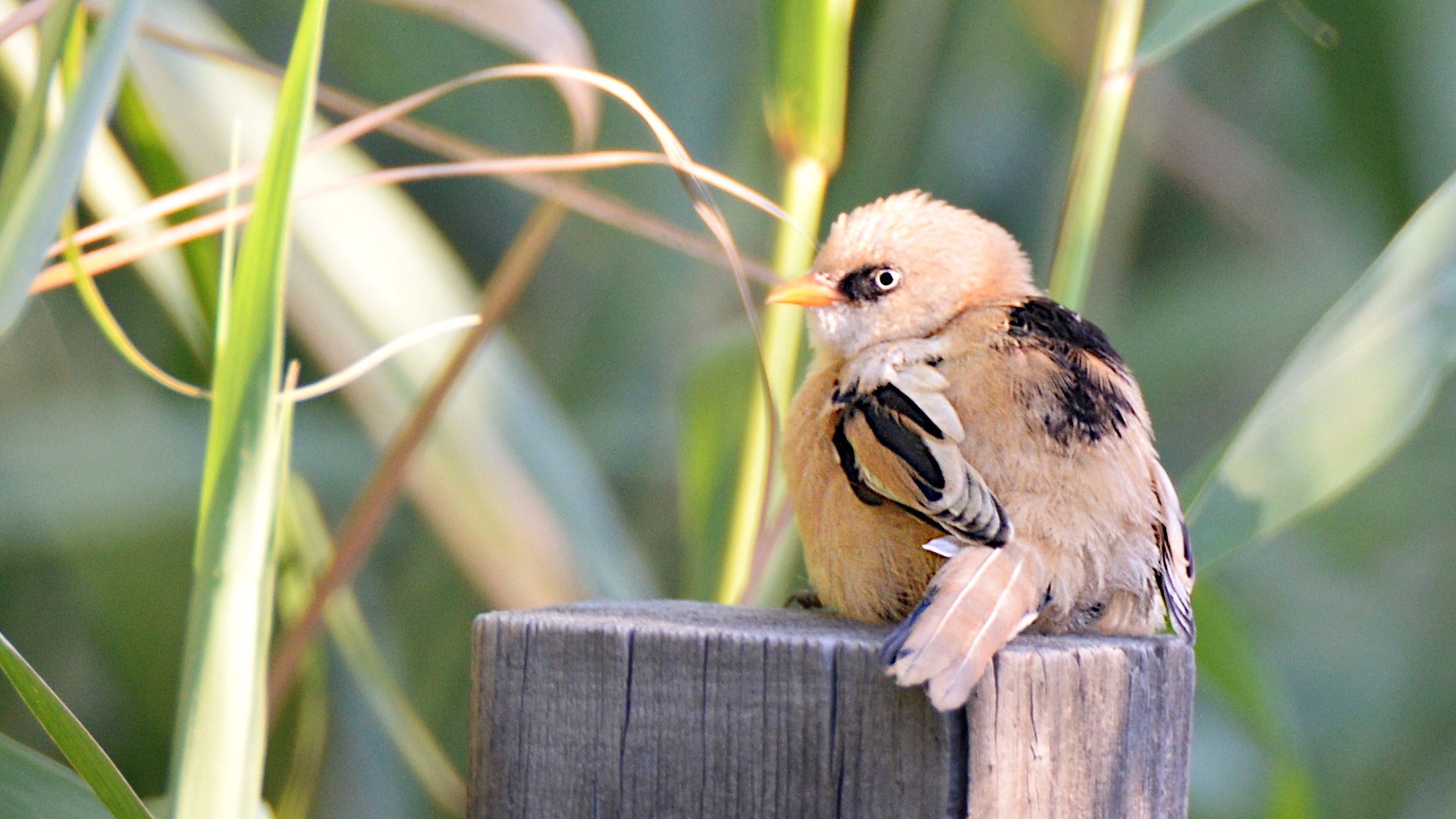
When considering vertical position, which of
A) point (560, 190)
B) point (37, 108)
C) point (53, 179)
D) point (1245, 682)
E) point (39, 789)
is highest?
point (560, 190)

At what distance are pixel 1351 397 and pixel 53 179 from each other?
1196 millimetres

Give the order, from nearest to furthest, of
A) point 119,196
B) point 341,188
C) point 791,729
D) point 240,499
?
1. point 791,729
2. point 240,499
3. point 341,188
4. point 119,196

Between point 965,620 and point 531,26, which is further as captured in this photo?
point 531,26

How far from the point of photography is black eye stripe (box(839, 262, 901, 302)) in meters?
1.35

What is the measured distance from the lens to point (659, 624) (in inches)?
35.6

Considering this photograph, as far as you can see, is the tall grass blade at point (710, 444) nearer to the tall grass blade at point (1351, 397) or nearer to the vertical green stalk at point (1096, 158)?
the vertical green stalk at point (1096, 158)

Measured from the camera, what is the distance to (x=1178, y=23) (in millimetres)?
1310

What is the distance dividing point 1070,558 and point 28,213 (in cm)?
84

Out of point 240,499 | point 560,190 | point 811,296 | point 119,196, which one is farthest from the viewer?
point 119,196

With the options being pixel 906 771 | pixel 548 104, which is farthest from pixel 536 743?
pixel 548 104

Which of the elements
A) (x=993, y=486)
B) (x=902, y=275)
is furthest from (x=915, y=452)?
(x=902, y=275)

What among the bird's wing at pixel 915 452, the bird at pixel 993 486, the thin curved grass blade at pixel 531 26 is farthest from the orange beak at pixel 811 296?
the thin curved grass blade at pixel 531 26

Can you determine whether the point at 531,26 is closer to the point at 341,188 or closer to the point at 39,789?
the point at 341,188

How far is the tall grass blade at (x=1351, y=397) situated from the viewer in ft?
4.14
